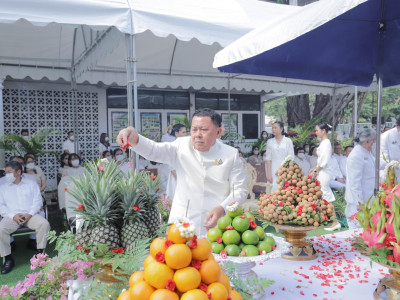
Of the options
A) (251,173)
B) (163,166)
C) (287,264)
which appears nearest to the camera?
(287,264)

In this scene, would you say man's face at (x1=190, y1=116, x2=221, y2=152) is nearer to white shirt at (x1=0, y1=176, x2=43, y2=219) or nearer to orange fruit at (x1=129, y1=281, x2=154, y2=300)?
orange fruit at (x1=129, y1=281, x2=154, y2=300)

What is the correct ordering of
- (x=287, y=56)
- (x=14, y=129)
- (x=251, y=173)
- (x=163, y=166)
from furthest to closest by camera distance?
(x=14, y=129) < (x=163, y=166) < (x=251, y=173) < (x=287, y=56)

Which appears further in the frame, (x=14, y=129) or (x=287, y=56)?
(x=14, y=129)

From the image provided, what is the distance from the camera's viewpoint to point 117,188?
2004mm

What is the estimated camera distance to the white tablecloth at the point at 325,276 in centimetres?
188

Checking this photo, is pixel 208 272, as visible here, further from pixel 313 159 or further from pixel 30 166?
pixel 313 159

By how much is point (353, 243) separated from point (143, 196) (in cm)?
116

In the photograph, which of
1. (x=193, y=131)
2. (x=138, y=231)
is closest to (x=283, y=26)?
(x=193, y=131)

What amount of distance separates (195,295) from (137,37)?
740cm

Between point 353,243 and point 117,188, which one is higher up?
point 117,188

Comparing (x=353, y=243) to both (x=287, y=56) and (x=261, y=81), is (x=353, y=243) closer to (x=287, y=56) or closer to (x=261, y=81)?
(x=287, y=56)

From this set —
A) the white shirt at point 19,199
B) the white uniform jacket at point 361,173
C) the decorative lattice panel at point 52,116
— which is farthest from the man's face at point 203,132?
the decorative lattice panel at point 52,116

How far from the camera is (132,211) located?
196cm

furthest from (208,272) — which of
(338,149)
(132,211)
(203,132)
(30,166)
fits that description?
(338,149)
